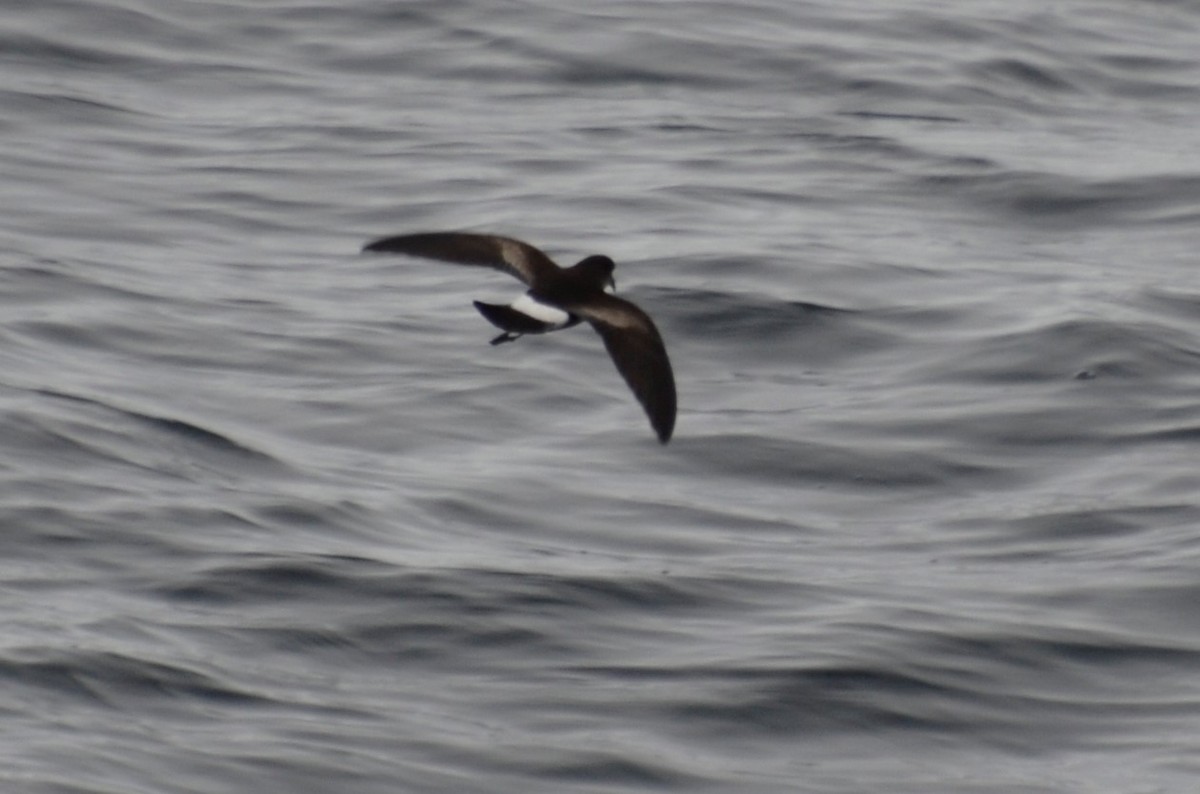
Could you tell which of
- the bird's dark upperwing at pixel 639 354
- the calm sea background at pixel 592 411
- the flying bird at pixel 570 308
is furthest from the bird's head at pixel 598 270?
the calm sea background at pixel 592 411

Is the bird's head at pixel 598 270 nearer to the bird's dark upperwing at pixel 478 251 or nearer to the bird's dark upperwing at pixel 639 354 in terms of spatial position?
the bird's dark upperwing at pixel 478 251

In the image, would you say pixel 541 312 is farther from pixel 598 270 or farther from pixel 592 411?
pixel 592 411

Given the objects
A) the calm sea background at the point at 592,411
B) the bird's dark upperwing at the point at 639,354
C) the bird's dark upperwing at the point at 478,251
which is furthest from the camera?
the calm sea background at the point at 592,411

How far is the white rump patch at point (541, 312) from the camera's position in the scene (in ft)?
19.9

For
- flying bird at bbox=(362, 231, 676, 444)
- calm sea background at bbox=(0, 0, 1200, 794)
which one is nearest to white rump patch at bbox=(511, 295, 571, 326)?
flying bird at bbox=(362, 231, 676, 444)

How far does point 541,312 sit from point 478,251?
519mm

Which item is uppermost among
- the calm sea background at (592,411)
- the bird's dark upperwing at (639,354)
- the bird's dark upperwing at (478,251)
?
the bird's dark upperwing at (478,251)

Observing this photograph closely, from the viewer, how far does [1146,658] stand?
7934mm

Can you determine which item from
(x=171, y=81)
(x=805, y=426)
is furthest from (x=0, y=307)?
(x=171, y=81)

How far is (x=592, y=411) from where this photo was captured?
9.84m

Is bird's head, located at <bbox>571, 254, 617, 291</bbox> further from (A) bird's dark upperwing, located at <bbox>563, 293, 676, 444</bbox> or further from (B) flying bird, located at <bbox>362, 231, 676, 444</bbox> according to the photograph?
(A) bird's dark upperwing, located at <bbox>563, 293, 676, 444</bbox>

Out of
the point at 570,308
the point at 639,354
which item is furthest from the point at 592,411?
the point at 639,354

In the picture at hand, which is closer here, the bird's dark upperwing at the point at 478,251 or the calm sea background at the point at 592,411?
the bird's dark upperwing at the point at 478,251

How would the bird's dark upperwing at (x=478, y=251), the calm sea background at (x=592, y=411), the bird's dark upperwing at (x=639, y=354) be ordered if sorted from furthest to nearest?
1. the calm sea background at (x=592, y=411)
2. the bird's dark upperwing at (x=478, y=251)
3. the bird's dark upperwing at (x=639, y=354)
